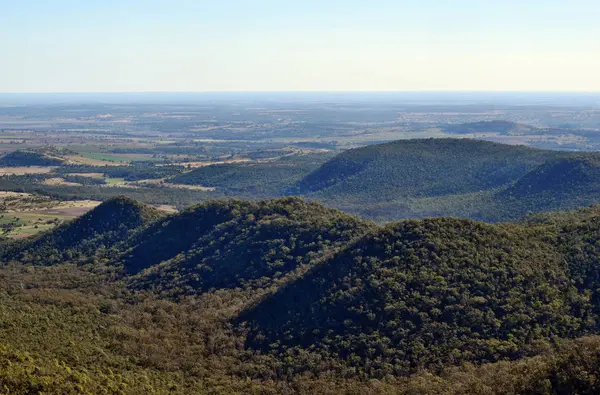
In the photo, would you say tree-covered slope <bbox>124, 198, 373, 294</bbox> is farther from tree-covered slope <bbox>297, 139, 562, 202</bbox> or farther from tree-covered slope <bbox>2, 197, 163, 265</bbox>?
tree-covered slope <bbox>297, 139, 562, 202</bbox>

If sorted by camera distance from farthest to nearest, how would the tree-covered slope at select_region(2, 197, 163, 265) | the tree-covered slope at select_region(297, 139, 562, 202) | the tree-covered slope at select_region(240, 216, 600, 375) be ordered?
the tree-covered slope at select_region(297, 139, 562, 202) → the tree-covered slope at select_region(2, 197, 163, 265) → the tree-covered slope at select_region(240, 216, 600, 375)

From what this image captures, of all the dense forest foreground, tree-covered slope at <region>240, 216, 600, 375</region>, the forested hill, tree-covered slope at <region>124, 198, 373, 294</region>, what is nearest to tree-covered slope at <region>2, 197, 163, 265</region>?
tree-covered slope at <region>124, 198, 373, 294</region>

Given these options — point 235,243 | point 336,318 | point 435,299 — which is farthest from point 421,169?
point 336,318

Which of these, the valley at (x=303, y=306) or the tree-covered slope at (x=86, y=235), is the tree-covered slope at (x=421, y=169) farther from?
the valley at (x=303, y=306)

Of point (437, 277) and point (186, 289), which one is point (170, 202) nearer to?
point (186, 289)

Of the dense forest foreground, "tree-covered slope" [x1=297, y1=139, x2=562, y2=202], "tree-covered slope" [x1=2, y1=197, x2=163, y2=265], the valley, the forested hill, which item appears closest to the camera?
the dense forest foreground

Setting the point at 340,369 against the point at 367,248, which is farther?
the point at 367,248

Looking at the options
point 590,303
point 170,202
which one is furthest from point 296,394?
point 170,202
